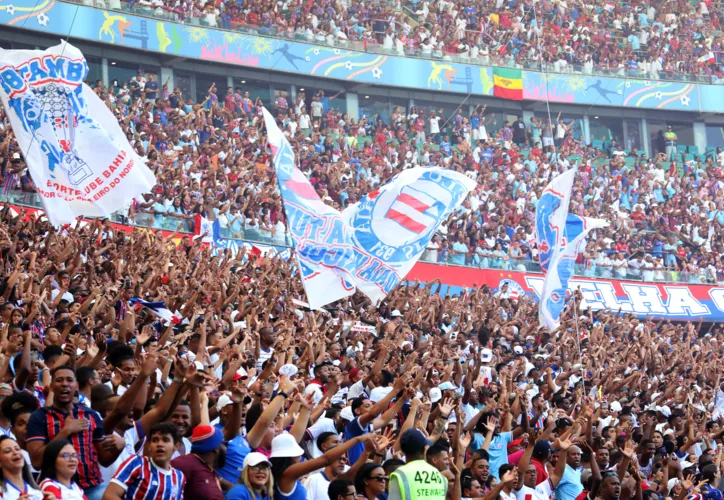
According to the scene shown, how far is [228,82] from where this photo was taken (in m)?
29.7

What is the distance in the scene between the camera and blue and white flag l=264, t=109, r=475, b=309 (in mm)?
12219

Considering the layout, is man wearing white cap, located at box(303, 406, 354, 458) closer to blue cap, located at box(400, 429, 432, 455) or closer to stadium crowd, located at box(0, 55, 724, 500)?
stadium crowd, located at box(0, 55, 724, 500)

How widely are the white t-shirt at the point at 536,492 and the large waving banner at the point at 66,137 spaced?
573cm

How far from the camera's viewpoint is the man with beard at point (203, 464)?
218 inches

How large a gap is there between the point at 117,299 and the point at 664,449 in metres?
5.38

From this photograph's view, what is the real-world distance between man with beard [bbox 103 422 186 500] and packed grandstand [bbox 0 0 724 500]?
1 centimetres

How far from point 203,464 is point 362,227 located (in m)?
7.54

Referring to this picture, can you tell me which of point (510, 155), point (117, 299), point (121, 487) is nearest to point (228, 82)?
point (510, 155)

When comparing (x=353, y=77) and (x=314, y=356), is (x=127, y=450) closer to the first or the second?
(x=314, y=356)

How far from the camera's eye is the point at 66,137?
1199 cm

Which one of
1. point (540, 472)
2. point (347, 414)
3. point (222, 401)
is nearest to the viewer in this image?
point (222, 401)

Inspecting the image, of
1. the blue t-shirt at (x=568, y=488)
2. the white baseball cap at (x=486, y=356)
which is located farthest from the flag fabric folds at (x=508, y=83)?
the blue t-shirt at (x=568, y=488)

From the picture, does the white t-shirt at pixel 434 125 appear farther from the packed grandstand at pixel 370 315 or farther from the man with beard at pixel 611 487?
the man with beard at pixel 611 487

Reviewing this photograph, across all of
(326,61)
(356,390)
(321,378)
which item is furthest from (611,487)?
(326,61)
